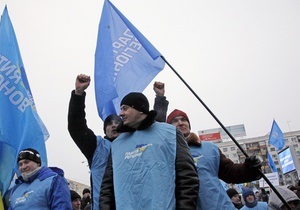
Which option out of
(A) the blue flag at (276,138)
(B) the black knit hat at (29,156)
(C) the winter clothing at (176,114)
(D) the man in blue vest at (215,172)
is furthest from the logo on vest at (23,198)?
(A) the blue flag at (276,138)

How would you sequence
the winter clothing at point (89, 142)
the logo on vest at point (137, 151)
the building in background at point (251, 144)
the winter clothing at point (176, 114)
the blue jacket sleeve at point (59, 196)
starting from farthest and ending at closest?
the building in background at point (251, 144), the winter clothing at point (176, 114), the blue jacket sleeve at point (59, 196), the winter clothing at point (89, 142), the logo on vest at point (137, 151)

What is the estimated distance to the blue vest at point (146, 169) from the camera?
7.61 feet

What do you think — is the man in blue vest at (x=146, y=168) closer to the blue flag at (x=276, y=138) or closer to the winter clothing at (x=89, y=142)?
the winter clothing at (x=89, y=142)

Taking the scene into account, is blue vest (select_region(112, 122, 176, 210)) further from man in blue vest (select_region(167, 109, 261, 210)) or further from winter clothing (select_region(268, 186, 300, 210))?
winter clothing (select_region(268, 186, 300, 210))

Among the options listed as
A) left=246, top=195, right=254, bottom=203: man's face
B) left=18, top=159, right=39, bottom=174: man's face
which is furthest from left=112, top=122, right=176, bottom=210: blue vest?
left=246, top=195, right=254, bottom=203: man's face

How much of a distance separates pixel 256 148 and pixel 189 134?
10036 centimetres

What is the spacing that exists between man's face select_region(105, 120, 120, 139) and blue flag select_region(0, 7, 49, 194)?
1.28m

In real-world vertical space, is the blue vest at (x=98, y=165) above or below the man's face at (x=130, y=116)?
below

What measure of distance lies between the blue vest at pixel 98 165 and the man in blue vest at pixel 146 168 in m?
0.50

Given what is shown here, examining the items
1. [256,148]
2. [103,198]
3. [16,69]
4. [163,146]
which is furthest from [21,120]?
[256,148]

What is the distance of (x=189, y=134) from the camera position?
342 cm

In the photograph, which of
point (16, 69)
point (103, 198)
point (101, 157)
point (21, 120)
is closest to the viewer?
point (103, 198)

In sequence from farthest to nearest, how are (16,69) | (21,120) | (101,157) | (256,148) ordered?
(256,148), (16,69), (21,120), (101,157)

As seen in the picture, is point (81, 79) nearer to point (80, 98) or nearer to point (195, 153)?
point (80, 98)
